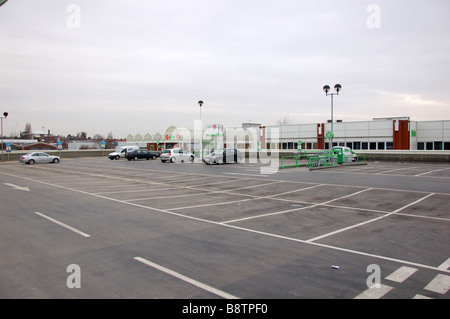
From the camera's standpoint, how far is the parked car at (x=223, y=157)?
32719mm

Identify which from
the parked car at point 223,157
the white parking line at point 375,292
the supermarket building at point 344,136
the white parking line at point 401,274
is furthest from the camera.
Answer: the supermarket building at point 344,136

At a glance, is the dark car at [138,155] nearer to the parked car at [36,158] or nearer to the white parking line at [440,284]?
the parked car at [36,158]

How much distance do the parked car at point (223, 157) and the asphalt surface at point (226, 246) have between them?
1871 cm

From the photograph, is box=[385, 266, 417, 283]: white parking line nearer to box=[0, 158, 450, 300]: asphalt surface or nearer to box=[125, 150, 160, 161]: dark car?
box=[0, 158, 450, 300]: asphalt surface

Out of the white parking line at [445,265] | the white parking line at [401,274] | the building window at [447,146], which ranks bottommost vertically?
the white parking line at [445,265]

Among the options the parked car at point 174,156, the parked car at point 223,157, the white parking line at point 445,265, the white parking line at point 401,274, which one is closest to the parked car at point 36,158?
the parked car at point 174,156

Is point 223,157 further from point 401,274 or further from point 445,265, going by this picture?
point 401,274

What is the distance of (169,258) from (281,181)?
1350 centimetres

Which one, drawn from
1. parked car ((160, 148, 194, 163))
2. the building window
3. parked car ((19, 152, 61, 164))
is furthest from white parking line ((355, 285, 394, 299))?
the building window

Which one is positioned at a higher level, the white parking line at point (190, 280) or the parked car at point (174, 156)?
the parked car at point (174, 156)

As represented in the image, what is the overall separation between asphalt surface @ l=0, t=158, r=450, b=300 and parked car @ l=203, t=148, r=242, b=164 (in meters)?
18.7

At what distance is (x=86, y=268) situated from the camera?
18.9 ft

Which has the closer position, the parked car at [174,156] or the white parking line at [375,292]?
the white parking line at [375,292]
